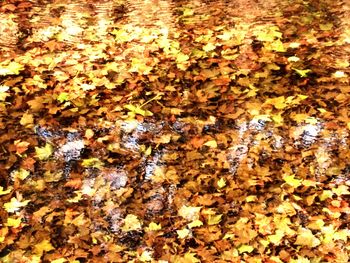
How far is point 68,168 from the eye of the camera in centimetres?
393

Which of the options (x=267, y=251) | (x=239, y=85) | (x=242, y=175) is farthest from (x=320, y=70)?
(x=267, y=251)

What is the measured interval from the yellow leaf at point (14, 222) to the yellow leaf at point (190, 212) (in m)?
1.29

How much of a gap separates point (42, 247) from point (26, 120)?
1.51m

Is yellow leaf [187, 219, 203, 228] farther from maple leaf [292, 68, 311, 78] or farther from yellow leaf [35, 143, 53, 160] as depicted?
maple leaf [292, 68, 311, 78]

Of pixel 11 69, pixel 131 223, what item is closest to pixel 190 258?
pixel 131 223

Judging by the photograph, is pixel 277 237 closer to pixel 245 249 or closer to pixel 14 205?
pixel 245 249

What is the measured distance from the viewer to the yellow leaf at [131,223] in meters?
3.47

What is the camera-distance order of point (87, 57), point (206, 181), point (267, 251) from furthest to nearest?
point (87, 57), point (206, 181), point (267, 251)

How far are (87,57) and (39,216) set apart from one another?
2.32 meters

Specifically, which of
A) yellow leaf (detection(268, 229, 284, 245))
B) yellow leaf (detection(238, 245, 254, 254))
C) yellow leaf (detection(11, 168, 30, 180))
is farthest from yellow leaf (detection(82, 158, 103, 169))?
yellow leaf (detection(268, 229, 284, 245))

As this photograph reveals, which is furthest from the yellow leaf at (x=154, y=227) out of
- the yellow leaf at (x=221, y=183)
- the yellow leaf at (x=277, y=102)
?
the yellow leaf at (x=277, y=102)

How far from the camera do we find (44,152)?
405 centimetres

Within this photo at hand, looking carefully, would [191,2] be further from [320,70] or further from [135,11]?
[320,70]

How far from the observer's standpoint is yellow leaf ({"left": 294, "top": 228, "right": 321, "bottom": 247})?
131 inches
